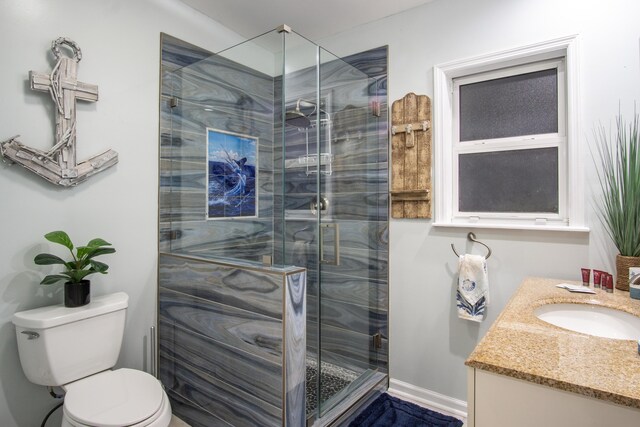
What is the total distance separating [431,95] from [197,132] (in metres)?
1.51

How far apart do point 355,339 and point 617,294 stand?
1425 mm

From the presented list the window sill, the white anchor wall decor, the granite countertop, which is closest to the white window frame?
the window sill

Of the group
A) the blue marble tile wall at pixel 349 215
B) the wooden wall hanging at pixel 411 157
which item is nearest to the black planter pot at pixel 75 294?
the blue marble tile wall at pixel 349 215

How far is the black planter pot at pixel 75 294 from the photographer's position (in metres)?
1.64

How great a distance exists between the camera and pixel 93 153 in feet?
6.14

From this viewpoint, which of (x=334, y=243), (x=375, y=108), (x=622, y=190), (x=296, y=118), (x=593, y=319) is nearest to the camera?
(x=593, y=319)

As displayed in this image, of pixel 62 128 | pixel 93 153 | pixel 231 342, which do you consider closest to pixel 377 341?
pixel 231 342

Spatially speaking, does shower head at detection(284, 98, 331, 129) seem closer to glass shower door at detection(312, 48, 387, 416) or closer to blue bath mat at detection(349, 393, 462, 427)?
glass shower door at detection(312, 48, 387, 416)

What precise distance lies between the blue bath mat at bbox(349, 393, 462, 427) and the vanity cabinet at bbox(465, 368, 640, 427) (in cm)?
128

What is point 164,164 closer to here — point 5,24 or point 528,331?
point 5,24

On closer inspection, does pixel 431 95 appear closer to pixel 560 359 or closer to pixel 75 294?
pixel 560 359

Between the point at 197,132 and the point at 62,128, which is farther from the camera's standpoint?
the point at 197,132

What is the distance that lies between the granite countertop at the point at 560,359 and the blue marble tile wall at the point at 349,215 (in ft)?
3.27

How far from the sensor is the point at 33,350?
153cm
